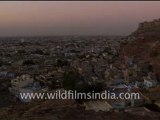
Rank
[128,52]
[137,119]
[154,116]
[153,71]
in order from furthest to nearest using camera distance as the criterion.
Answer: [128,52]
[153,71]
[154,116]
[137,119]

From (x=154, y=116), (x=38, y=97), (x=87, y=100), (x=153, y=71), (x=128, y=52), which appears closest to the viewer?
(x=154, y=116)

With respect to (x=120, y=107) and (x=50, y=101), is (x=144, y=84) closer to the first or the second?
(x=120, y=107)

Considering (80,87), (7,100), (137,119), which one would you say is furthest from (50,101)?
(7,100)

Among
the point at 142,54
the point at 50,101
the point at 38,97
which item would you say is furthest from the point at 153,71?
the point at 50,101

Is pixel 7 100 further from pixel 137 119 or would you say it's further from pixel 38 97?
pixel 137 119

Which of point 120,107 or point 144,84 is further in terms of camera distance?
point 144,84

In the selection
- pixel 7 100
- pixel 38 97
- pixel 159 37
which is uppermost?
pixel 159 37

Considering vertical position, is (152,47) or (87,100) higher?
(152,47)
